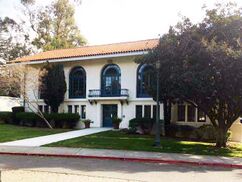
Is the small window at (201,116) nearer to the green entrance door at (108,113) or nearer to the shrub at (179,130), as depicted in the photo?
the shrub at (179,130)

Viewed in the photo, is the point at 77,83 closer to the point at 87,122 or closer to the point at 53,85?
the point at 53,85

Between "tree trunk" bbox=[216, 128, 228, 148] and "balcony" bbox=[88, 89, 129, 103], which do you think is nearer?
"tree trunk" bbox=[216, 128, 228, 148]

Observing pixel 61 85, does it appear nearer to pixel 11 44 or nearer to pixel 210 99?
pixel 210 99

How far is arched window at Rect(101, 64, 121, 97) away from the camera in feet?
97.7

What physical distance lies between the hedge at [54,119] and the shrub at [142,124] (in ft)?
19.1

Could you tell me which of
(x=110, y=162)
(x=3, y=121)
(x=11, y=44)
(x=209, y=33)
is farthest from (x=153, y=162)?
(x=11, y=44)

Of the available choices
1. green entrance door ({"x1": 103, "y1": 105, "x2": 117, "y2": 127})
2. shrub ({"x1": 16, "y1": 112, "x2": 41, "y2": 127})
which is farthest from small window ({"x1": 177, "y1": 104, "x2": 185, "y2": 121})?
shrub ({"x1": 16, "y1": 112, "x2": 41, "y2": 127})

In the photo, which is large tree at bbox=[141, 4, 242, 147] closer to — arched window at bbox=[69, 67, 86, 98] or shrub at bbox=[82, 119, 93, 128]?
shrub at bbox=[82, 119, 93, 128]

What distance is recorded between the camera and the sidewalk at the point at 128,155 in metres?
14.1

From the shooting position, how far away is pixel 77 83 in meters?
32.0

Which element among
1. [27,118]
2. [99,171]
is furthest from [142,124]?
[99,171]

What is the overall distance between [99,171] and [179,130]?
15.5m

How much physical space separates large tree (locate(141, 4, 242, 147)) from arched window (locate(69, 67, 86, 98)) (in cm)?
1217

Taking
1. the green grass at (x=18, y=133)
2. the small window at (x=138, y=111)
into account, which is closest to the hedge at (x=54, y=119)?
the green grass at (x=18, y=133)
